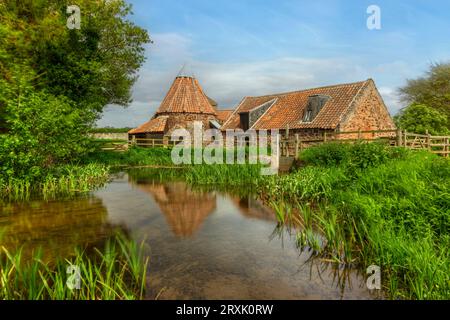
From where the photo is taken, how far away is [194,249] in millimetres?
6172

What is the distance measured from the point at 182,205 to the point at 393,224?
6442 millimetres

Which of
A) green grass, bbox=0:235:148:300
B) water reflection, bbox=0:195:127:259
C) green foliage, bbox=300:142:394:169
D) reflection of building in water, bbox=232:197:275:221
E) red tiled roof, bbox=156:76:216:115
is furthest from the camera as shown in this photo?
red tiled roof, bbox=156:76:216:115

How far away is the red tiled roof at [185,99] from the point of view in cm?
3200

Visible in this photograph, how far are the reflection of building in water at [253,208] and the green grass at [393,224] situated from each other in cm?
72

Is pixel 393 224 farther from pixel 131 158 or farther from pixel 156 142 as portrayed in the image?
pixel 156 142

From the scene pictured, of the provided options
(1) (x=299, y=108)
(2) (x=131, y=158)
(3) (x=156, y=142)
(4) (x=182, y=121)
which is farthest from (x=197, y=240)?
(4) (x=182, y=121)

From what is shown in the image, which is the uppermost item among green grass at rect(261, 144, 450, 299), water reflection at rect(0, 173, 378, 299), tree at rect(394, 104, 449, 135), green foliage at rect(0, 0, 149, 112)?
green foliage at rect(0, 0, 149, 112)

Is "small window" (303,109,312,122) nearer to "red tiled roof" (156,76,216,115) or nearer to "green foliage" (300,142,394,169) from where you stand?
"red tiled roof" (156,76,216,115)

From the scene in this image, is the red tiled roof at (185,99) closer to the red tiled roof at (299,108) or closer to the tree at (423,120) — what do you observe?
the red tiled roof at (299,108)

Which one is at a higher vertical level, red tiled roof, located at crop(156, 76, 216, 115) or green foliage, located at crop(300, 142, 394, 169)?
red tiled roof, located at crop(156, 76, 216, 115)

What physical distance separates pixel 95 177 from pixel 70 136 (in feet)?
7.15

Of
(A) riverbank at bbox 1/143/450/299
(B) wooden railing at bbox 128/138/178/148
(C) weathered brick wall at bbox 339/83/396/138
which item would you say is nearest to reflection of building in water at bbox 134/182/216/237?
(A) riverbank at bbox 1/143/450/299

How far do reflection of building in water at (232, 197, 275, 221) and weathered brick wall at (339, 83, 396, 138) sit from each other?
15.7 m

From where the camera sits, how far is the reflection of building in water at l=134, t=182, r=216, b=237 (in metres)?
7.93
